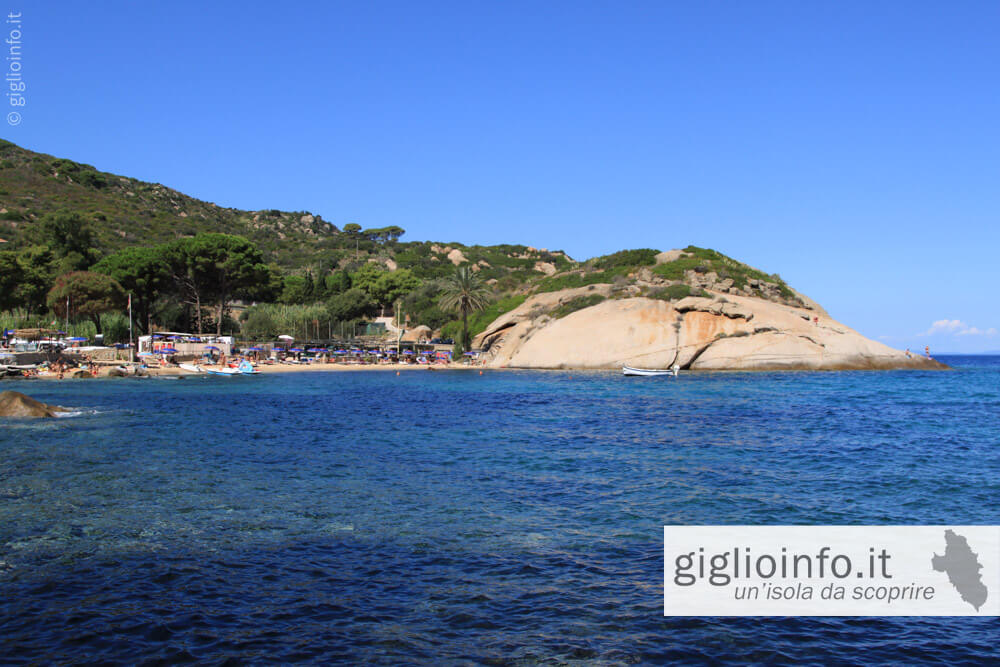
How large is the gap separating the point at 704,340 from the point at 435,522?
52.3 metres

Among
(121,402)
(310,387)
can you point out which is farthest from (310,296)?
(121,402)

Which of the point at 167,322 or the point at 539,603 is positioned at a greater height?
the point at 167,322

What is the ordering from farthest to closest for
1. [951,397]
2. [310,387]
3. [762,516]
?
[310,387] < [951,397] < [762,516]

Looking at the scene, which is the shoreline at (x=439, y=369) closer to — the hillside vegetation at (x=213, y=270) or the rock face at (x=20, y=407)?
the hillside vegetation at (x=213, y=270)

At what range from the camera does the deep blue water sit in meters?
7.73

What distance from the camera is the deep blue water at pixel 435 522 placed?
7.73 meters

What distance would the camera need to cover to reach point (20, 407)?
28.2 meters

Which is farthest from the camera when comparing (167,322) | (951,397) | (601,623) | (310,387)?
(167,322)

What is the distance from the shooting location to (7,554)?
1073 centimetres

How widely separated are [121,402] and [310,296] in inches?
2492

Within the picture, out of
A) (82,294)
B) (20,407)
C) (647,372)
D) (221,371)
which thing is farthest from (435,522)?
(82,294)

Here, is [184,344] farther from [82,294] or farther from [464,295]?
[464,295]

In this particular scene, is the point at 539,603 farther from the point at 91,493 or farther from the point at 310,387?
the point at 310,387

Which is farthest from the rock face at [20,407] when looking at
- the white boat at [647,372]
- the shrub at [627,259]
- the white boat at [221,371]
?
the shrub at [627,259]
